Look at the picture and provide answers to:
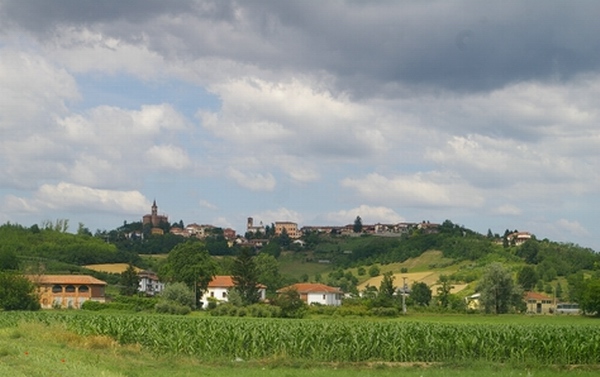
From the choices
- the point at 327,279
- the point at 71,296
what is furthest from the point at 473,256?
the point at 71,296

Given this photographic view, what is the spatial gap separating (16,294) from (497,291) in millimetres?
61463

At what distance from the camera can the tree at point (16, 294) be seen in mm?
77812

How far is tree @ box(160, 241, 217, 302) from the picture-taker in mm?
108688

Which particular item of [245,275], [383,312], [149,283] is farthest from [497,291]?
[149,283]

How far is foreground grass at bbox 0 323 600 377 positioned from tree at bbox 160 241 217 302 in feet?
240

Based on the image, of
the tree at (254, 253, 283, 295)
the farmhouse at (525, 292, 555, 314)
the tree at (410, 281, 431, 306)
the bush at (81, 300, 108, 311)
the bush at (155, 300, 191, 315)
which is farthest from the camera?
the tree at (254, 253, 283, 295)

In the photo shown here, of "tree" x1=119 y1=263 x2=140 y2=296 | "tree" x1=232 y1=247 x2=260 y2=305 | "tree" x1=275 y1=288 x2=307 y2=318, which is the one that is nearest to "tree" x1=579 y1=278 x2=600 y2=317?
"tree" x1=275 y1=288 x2=307 y2=318

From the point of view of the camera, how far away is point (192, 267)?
109 m

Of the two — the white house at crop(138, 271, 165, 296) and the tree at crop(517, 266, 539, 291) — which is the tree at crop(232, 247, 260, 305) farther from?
the tree at crop(517, 266, 539, 291)

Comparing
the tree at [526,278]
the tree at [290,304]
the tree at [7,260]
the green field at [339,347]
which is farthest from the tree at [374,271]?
the green field at [339,347]

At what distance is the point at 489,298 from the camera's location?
336 feet

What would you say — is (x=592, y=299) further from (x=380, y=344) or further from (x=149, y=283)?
(x=149, y=283)

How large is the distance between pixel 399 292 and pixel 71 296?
55179 millimetres

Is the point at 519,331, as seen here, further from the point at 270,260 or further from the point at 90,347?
the point at 270,260
